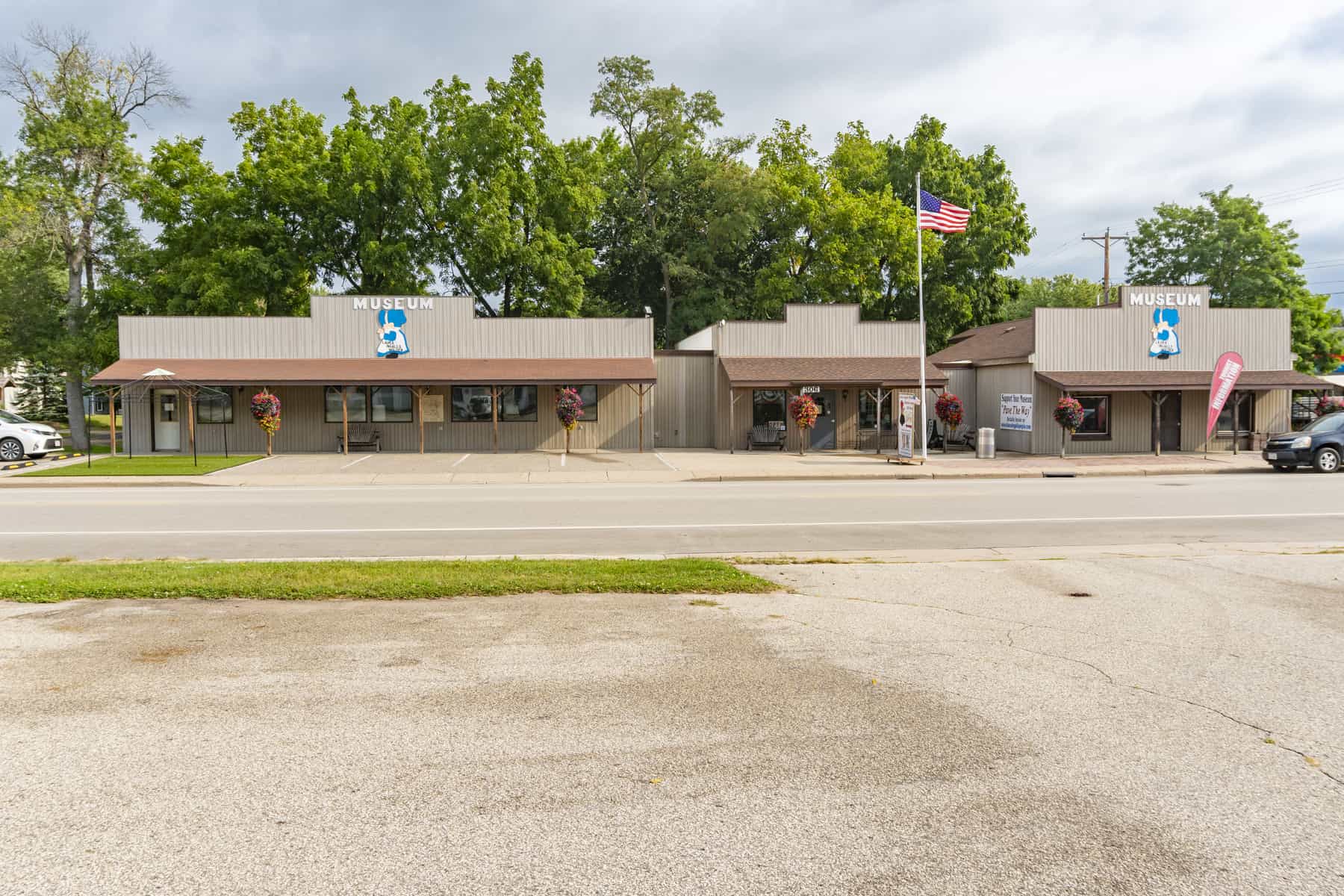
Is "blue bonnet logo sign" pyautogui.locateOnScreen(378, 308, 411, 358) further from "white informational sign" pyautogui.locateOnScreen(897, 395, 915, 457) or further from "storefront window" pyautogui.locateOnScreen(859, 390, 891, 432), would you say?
"white informational sign" pyautogui.locateOnScreen(897, 395, 915, 457)

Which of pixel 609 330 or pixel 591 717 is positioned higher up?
pixel 609 330

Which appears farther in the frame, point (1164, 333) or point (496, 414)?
point (1164, 333)

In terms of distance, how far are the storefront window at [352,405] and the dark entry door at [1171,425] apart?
28.3 m

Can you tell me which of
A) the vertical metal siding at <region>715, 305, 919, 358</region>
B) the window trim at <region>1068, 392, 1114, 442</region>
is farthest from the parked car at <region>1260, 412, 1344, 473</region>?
the vertical metal siding at <region>715, 305, 919, 358</region>

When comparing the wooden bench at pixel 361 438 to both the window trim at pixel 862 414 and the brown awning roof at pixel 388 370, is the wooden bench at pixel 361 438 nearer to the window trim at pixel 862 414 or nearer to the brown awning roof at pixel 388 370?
the brown awning roof at pixel 388 370

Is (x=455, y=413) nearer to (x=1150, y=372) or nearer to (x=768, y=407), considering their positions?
(x=768, y=407)

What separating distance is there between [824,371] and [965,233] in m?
22.2

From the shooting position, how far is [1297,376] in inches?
1220

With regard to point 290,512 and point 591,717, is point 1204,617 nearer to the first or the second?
point 591,717

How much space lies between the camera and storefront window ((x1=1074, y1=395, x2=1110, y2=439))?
31016 mm

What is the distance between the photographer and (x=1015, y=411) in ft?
104

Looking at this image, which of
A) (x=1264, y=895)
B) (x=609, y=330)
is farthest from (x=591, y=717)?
(x=609, y=330)

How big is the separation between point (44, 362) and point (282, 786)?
1803 inches

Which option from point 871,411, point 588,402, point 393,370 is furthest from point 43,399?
point 871,411
